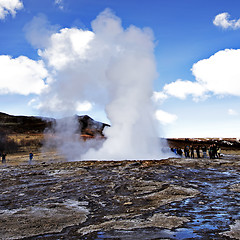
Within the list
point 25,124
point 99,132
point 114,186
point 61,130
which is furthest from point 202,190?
point 25,124

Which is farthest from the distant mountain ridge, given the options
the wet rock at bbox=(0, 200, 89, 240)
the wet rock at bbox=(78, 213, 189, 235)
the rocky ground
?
Answer: the wet rock at bbox=(78, 213, 189, 235)

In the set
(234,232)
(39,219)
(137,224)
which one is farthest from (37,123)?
(234,232)

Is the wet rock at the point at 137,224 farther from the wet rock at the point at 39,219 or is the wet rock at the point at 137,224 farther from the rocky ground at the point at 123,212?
the wet rock at the point at 39,219

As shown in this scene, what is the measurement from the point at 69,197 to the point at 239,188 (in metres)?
5.84

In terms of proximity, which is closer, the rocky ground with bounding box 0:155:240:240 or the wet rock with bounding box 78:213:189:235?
the rocky ground with bounding box 0:155:240:240

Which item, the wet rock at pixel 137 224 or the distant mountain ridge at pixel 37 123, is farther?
the distant mountain ridge at pixel 37 123

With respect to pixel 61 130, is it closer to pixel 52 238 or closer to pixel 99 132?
pixel 99 132

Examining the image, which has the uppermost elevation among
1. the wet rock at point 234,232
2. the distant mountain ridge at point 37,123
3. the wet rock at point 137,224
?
the distant mountain ridge at point 37,123

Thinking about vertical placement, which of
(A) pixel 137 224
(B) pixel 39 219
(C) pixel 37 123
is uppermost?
(C) pixel 37 123

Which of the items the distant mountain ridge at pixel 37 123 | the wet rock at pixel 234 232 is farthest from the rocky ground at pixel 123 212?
the distant mountain ridge at pixel 37 123

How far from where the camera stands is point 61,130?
40.1 m

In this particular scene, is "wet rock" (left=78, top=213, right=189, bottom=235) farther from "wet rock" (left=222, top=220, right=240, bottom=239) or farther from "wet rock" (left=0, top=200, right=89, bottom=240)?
"wet rock" (left=222, top=220, right=240, bottom=239)

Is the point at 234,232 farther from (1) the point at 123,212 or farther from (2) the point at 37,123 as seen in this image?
(2) the point at 37,123

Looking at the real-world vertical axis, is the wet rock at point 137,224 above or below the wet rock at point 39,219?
above
